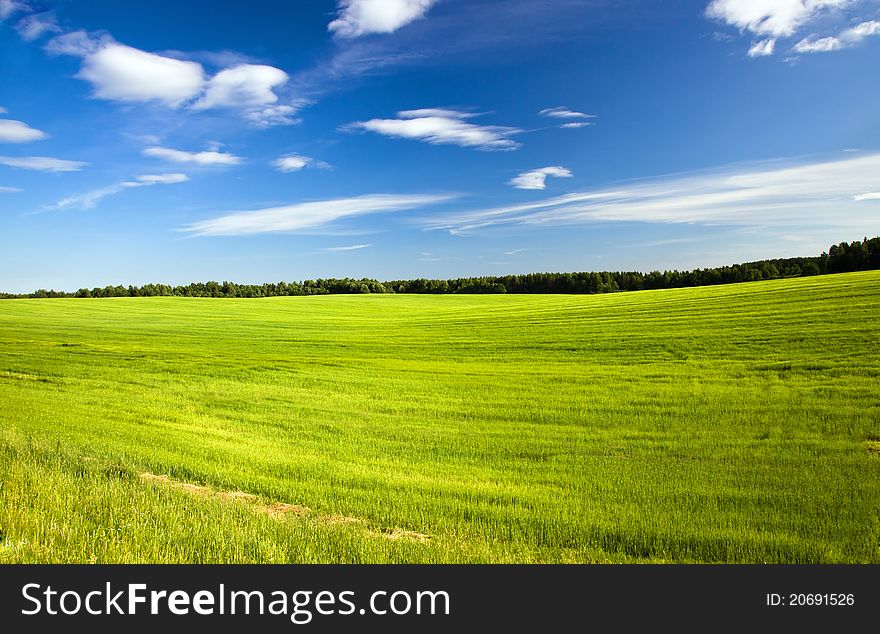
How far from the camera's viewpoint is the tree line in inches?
2427

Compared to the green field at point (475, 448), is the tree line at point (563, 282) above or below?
above

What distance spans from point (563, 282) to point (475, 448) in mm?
95347

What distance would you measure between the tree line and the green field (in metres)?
36.9

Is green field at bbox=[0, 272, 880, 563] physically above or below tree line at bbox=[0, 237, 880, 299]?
below

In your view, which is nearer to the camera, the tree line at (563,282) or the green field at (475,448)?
the green field at (475,448)

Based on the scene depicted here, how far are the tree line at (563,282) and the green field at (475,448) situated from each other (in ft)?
121

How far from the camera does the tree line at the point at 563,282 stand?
61656 mm

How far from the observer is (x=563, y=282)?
4154 inches

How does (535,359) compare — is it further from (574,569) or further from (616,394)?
(574,569)

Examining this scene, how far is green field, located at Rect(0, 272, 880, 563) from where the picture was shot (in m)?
7.59

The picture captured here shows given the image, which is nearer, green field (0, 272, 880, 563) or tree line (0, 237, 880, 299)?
green field (0, 272, 880, 563)

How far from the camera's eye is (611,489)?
10.2m

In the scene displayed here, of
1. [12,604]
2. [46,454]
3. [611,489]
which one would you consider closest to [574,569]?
[611,489]

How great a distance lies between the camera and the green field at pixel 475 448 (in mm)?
7590
